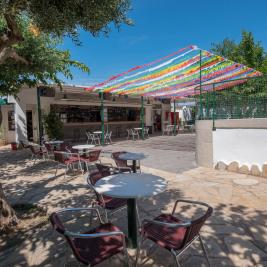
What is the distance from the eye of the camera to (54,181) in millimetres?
5633

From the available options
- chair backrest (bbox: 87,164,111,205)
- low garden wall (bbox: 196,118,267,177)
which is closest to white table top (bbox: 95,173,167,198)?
chair backrest (bbox: 87,164,111,205)

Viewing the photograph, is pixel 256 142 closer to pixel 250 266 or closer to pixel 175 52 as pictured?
pixel 175 52

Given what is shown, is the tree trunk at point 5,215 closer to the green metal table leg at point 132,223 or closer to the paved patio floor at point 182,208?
the paved patio floor at point 182,208

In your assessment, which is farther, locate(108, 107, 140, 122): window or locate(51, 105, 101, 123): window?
locate(108, 107, 140, 122): window

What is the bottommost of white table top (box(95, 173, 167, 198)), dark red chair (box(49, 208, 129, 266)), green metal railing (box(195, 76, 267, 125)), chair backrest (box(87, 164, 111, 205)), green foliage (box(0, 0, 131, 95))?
dark red chair (box(49, 208, 129, 266))

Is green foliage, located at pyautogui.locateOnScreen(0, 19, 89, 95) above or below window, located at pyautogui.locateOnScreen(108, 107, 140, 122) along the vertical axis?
above

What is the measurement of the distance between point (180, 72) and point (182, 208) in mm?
5706

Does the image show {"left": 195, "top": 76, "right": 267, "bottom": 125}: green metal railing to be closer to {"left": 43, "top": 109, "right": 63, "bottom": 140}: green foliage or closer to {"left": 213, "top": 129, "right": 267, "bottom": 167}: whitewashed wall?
{"left": 213, "top": 129, "right": 267, "bottom": 167}: whitewashed wall

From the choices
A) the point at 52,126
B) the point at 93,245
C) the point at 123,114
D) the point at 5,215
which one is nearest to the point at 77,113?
the point at 52,126

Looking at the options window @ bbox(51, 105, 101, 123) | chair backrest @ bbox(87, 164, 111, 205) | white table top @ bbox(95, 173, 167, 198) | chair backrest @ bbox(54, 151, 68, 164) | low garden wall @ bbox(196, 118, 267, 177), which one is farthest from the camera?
window @ bbox(51, 105, 101, 123)

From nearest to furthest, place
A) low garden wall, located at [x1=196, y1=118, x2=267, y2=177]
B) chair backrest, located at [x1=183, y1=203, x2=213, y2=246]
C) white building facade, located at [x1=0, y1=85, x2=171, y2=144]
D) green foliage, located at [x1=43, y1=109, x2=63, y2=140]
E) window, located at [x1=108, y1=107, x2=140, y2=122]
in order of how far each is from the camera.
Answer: chair backrest, located at [x1=183, y1=203, x2=213, y2=246] < low garden wall, located at [x1=196, y1=118, x2=267, y2=177] < green foliage, located at [x1=43, y1=109, x2=63, y2=140] < white building facade, located at [x1=0, y1=85, x2=171, y2=144] < window, located at [x1=108, y1=107, x2=140, y2=122]

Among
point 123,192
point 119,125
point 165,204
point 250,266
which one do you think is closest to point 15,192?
point 165,204

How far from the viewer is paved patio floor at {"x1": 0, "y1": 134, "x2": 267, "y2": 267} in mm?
2520

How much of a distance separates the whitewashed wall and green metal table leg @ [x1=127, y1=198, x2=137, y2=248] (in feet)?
14.1
